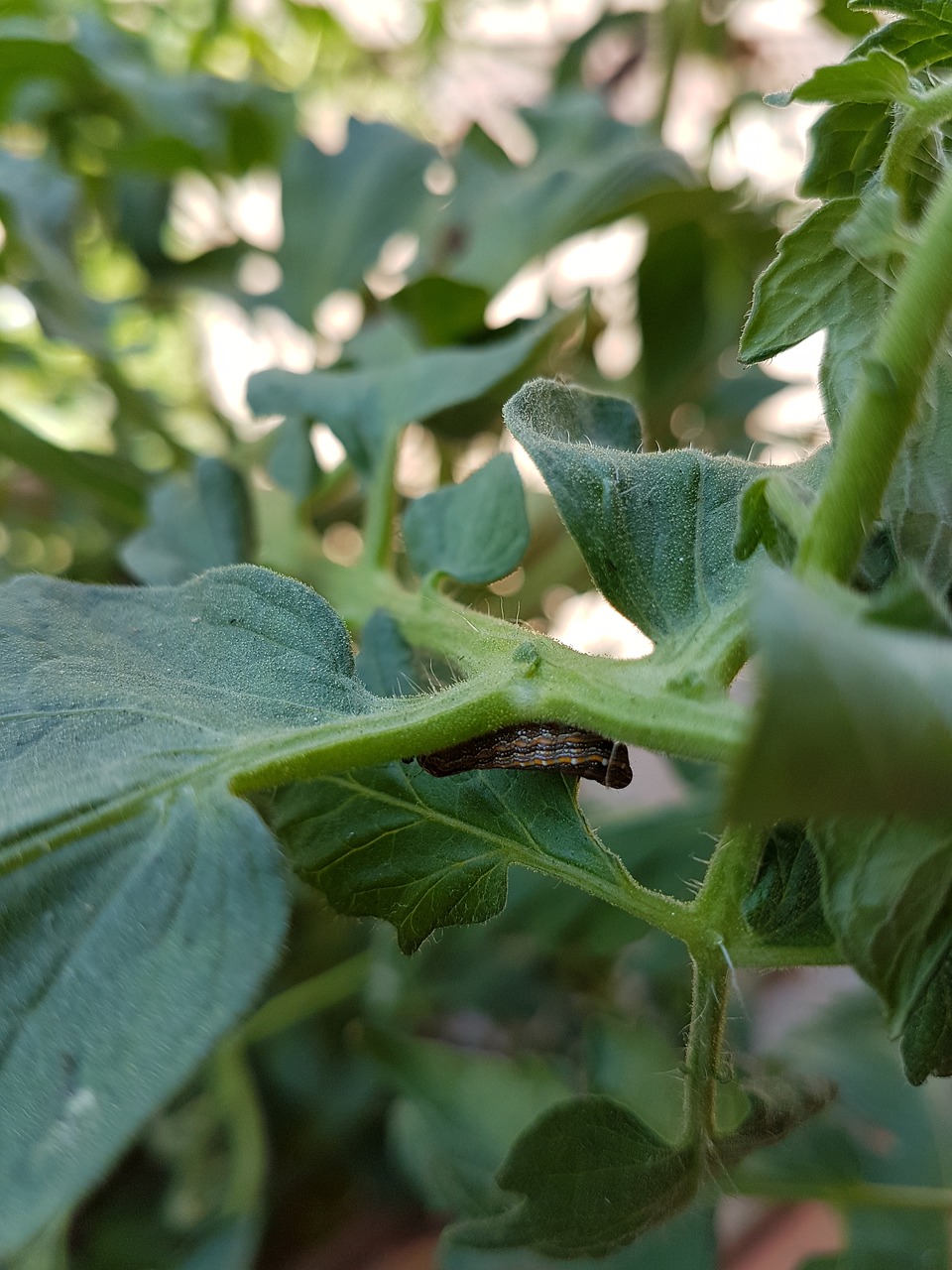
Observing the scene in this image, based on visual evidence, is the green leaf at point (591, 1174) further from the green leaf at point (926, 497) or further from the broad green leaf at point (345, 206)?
the broad green leaf at point (345, 206)

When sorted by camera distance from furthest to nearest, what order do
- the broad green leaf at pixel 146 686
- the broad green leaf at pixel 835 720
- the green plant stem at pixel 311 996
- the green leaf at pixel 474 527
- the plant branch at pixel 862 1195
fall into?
the green plant stem at pixel 311 996
the plant branch at pixel 862 1195
the green leaf at pixel 474 527
the broad green leaf at pixel 146 686
the broad green leaf at pixel 835 720

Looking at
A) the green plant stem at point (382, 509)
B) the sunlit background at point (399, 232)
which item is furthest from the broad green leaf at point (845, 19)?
the green plant stem at point (382, 509)

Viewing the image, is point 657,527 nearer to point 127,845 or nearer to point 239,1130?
point 127,845

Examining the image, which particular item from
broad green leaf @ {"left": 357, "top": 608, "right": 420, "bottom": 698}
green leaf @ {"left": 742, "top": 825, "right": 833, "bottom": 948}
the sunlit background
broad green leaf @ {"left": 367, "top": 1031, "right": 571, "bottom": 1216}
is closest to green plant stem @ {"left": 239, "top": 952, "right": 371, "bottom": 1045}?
broad green leaf @ {"left": 367, "top": 1031, "right": 571, "bottom": 1216}

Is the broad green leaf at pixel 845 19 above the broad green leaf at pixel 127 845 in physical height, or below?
above

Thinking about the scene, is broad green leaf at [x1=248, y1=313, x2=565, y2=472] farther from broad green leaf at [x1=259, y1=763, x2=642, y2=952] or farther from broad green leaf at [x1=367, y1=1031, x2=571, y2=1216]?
broad green leaf at [x1=367, y1=1031, x2=571, y2=1216]

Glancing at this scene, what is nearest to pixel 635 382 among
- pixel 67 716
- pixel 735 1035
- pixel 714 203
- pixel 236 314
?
pixel 714 203

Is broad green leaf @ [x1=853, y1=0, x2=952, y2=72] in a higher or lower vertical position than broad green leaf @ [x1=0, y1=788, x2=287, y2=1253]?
higher
